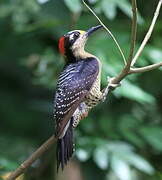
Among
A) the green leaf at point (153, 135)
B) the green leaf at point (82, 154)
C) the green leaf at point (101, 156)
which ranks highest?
the green leaf at point (82, 154)

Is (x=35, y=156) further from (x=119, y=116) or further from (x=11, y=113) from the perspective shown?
(x=11, y=113)

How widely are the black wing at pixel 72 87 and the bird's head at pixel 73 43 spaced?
0.16 m

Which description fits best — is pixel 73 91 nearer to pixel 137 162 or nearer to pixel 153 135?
pixel 137 162

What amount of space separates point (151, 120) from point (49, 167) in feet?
3.21

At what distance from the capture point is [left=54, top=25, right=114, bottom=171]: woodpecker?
331cm

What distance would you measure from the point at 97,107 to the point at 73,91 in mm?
1175

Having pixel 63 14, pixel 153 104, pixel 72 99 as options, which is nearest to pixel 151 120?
pixel 153 104

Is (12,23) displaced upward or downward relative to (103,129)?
upward

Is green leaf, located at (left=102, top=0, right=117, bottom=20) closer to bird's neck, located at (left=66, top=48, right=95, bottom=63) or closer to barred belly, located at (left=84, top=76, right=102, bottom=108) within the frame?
bird's neck, located at (left=66, top=48, right=95, bottom=63)

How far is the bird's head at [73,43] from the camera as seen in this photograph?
153 inches

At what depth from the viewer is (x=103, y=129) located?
4.44m

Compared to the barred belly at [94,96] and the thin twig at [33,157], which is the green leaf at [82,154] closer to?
the barred belly at [94,96]

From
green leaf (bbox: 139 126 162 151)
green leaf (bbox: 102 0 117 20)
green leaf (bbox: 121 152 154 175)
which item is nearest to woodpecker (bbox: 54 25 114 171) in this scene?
green leaf (bbox: 102 0 117 20)

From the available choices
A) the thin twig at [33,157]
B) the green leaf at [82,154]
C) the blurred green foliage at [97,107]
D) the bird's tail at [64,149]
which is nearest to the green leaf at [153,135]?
the blurred green foliage at [97,107]
